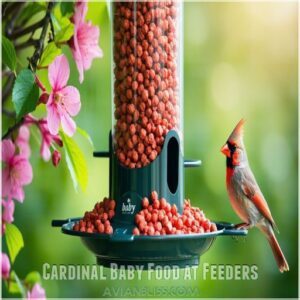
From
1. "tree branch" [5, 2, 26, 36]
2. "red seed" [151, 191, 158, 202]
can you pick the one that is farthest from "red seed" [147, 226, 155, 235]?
"tree branch" [5, 2, 26, 36]

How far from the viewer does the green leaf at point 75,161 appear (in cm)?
216

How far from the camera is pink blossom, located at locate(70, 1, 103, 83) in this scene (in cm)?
222

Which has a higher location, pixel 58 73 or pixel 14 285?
pixel 58 73

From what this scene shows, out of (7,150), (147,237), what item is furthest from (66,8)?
(147,237)

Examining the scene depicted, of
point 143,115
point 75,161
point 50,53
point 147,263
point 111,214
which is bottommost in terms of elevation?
point 147,263

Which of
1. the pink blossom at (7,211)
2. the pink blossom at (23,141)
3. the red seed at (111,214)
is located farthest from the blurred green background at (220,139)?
the red seed at (111,214)

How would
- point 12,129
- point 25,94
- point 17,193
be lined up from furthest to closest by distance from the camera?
point 17,193 < point 12,129 < point 25,94

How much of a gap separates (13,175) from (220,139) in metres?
1.46

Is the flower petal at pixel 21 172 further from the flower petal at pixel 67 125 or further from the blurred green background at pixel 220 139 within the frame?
the blurred green background at pixel 220 139

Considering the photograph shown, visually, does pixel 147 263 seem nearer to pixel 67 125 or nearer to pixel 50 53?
pixel 67 125

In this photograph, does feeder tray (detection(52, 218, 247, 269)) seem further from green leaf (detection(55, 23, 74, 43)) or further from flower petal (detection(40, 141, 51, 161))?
green leaf (detection(55, 23, 74, 43))

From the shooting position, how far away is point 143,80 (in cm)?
227

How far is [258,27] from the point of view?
3986mm

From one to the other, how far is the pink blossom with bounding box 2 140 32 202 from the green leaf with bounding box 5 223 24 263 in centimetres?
9
